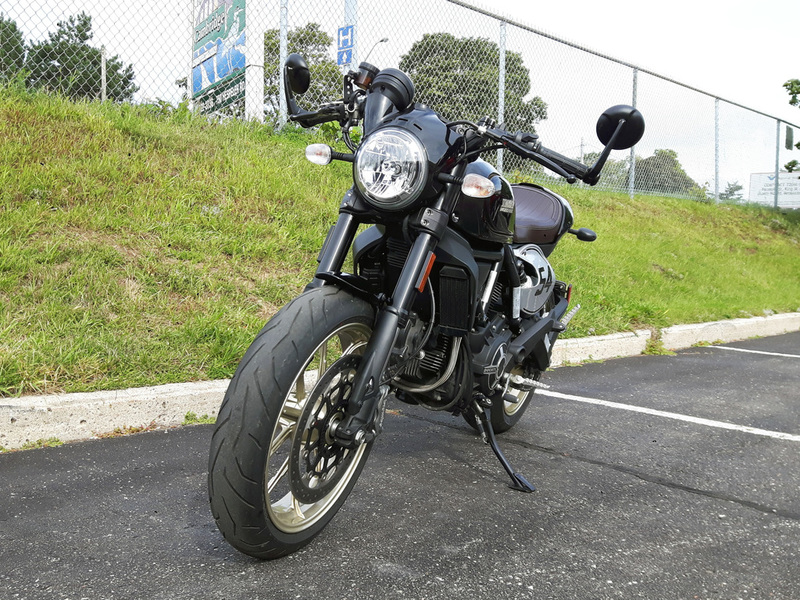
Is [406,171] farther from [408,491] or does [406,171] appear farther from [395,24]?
[395,24]

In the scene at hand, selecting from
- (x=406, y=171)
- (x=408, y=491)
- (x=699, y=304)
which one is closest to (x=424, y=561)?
(x=408, y=491)

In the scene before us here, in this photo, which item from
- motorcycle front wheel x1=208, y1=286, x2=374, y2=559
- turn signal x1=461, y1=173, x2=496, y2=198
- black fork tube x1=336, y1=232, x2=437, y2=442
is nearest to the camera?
motorcycle front wheel x1=208, y1=286, x2=374, y2=559

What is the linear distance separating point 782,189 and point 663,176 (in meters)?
5.87

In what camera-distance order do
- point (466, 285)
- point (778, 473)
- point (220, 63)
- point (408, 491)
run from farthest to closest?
point (220, 63)
point (778, 473)
point (408, 491)
point (466, 285)

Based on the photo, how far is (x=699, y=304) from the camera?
8258 mm

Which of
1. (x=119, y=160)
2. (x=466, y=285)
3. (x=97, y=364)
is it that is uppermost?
(x=119, y=160)

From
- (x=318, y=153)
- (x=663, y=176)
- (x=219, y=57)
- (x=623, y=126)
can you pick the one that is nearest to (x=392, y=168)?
(x=318, y=153)

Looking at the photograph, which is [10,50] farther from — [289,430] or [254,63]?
[289,430]

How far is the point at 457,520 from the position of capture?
2.62m

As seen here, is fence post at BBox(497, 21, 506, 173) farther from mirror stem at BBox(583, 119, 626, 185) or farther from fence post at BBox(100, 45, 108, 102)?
mirror stem at BBox(583, 119, 626, 185)

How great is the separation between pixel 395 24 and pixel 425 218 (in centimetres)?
649

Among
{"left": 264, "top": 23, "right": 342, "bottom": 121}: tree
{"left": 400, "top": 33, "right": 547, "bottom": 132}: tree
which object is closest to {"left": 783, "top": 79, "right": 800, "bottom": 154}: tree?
{"left": 400, "top": 33, "right": 547, "bottom": 132}: tree

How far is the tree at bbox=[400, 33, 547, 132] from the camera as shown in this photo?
8359mm

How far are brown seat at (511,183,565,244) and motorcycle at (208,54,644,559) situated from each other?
495 mm
